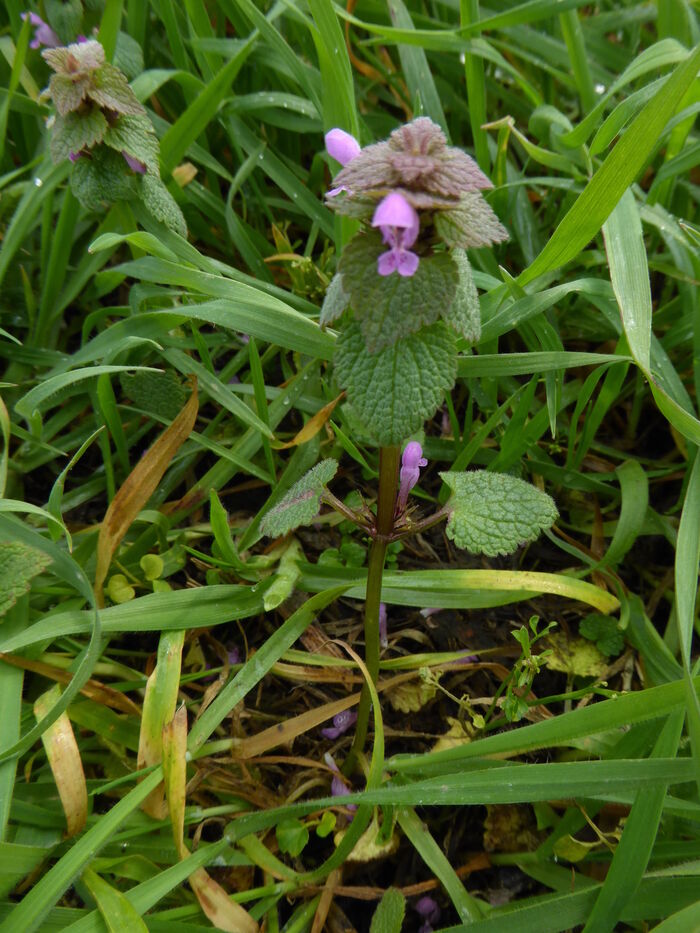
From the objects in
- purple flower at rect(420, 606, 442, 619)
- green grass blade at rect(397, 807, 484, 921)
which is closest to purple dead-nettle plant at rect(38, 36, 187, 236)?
purple flower at rect(420, 606, 442, 619)

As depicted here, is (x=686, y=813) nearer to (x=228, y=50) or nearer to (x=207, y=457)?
(x=207, y=457)

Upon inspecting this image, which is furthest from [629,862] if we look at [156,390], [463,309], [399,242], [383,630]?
[156,390]

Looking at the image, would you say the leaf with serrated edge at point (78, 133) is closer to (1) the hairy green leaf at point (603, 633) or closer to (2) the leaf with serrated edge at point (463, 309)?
(2) the leaf with serrated edge at point (463, 309)

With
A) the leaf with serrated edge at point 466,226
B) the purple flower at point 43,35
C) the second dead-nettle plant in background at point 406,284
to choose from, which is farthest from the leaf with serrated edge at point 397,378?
the purple flower at point 43,35

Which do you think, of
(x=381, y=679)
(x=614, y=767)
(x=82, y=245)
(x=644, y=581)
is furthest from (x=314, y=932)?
(x=82, y=245)

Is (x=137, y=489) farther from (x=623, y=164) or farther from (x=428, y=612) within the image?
(x=623, y=164)

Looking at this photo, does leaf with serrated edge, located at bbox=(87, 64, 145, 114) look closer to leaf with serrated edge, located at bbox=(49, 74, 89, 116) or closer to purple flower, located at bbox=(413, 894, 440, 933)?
leaf with serrated edge, located at bbox=(49, 74, 89, 116)
